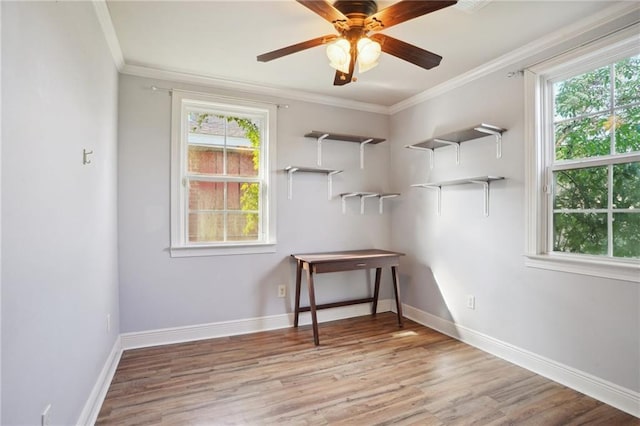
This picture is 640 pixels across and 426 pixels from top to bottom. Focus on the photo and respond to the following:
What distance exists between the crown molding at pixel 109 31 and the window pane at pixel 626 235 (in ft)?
11.1

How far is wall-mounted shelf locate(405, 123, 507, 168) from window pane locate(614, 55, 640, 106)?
2.32 feet

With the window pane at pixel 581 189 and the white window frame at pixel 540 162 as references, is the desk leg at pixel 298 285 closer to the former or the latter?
the white window frame at pixel 540 162

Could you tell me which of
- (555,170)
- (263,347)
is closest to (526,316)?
(555,170)

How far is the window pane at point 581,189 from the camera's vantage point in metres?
2.16

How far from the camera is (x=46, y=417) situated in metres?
1.26

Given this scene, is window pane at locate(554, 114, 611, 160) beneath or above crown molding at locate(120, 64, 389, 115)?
beneath

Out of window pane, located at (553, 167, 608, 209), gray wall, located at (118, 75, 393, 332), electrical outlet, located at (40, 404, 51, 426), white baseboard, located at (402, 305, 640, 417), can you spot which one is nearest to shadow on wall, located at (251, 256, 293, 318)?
gray wall, located at (118, 75, 393, 332)

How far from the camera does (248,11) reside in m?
2.04

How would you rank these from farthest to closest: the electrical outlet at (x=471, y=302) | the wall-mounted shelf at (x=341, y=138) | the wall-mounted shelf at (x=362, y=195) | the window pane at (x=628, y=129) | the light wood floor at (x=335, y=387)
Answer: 1. the wall-mounted shelf at (x=362, y=195)
2. the wall-mounted shelf at (x=341, y=138)
3. the electrical outlet at (x=471, y=302)
4. the window pane at (x=628, y=129)
5. the light wood floor at (x=335, y=387)

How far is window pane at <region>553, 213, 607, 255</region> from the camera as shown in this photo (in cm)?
216

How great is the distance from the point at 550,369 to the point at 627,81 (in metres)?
1.97

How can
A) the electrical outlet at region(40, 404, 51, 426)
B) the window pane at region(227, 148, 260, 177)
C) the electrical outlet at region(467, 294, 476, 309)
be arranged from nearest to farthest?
the electrical outlet at region(40, 404, 51, 426) < the electrical outlet at region(467, 294, 476, 309) < the window pane at region(227, 148, 260, 177)

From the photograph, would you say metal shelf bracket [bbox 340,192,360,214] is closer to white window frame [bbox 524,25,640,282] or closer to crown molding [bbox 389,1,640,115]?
crown molding [bbox 389,1,640,115]

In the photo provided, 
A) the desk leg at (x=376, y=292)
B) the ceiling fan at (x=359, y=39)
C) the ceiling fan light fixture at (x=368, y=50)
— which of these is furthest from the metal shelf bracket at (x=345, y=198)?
the ceiling fan light fixture at (x=368, y=50)
